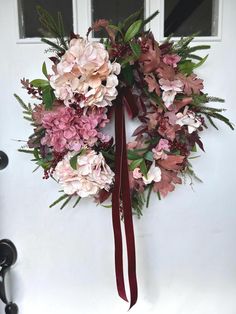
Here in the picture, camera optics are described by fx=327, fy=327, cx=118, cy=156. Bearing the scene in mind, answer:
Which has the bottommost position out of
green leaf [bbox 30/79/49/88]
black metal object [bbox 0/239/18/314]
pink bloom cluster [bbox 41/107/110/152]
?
black metal object [bbox 0/239/18/314]

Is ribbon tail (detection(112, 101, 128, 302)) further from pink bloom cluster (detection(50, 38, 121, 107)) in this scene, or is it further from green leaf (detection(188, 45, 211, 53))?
green leaf (detection(188, 45, 211, 53))

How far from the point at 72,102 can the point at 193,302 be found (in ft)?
2.28

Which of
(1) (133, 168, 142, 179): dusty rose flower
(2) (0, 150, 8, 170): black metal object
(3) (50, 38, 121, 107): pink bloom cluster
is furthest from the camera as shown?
(2) (0, 150, 8, 170): black metal object

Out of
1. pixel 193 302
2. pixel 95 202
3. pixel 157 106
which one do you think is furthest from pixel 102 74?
pixel 193 302

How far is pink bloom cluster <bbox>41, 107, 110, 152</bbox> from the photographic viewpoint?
73 cm

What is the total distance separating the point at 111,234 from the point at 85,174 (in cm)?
27

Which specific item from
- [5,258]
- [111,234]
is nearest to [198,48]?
[111,234]

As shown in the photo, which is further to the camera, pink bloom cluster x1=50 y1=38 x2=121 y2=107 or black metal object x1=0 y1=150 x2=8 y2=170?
black metal object x1=0 y1=150 x2=8 y2=170

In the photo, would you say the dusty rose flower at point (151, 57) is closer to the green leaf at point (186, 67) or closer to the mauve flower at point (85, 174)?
the green leaf at point (186, 67)

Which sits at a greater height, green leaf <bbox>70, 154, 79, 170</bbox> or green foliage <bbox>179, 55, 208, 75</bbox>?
green foliage <bbox>179, 55, 208, 75</bbox>

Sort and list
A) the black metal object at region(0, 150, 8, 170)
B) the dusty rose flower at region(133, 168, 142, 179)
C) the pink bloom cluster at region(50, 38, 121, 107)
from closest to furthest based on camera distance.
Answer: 1. the pink bloom cluster at region(50, 38, 121, 107)
2. the dusty rose flower at region(133, 168, 142, 179)
3. the black metal object at region(0, 150, 8, 170)

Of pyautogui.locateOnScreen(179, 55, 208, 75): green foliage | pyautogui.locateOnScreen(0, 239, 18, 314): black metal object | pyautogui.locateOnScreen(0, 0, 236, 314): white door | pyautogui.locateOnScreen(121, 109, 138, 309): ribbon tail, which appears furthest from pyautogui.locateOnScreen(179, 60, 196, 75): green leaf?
pyautogui.locateOnScreen(0, 239, 18, 314): black metal object

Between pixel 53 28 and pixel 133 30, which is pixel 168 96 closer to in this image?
pixel 133 30

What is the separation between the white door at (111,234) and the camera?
0.86 m
